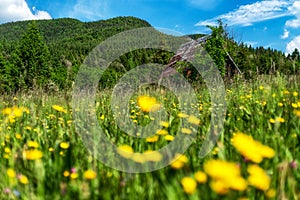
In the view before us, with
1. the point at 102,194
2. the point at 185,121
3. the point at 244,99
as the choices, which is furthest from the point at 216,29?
the point at 102,194

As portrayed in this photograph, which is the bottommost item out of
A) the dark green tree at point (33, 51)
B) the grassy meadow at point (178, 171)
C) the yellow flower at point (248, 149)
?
the grassy meadow at point (178, 171)

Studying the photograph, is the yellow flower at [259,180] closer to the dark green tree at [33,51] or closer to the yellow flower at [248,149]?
the yellow flower at [248,149]

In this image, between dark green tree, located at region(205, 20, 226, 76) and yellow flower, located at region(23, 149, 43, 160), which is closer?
yellow flower, located at region(23, 149, 43, 160)

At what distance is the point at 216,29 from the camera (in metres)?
12.5

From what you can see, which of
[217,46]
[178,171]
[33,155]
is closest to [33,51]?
[217,46]

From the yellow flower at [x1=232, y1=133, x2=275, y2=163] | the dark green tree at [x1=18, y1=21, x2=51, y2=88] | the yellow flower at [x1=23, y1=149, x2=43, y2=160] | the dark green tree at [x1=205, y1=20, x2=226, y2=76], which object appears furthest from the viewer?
the dark green tree at [x1=18, y1=21, x2=51, y2=88]

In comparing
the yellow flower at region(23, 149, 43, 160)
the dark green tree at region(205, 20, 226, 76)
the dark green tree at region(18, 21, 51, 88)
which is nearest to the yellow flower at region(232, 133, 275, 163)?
the yellow flower at region(23, 149, 43, 160)

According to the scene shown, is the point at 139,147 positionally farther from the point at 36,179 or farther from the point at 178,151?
the point at 36,179

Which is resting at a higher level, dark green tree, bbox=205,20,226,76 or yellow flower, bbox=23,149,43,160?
dark green tree, bbox=205,20,226,76

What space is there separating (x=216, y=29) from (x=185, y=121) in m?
10.0

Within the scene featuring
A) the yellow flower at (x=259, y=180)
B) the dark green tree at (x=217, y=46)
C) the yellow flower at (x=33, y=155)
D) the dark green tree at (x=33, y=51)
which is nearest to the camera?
the yellow flower at (x=259, y=180)

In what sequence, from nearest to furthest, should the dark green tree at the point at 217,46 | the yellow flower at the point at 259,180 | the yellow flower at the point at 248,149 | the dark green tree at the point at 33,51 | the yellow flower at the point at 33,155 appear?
the yellow flower at the point at 259,180, the yellow flower at the point at 248,149, the yellow flower at the point at 33,155, the dark green tree at the point at 217,46, the dark green tree at the point at 33,51

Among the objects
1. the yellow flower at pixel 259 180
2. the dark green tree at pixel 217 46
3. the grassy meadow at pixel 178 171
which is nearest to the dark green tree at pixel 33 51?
the dark green tree at pixel 217 46

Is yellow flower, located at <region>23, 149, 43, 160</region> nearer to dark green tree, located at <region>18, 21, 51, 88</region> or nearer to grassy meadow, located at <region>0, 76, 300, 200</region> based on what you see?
grassy meadow, located at <region>0, 76, 300, 200</region>
